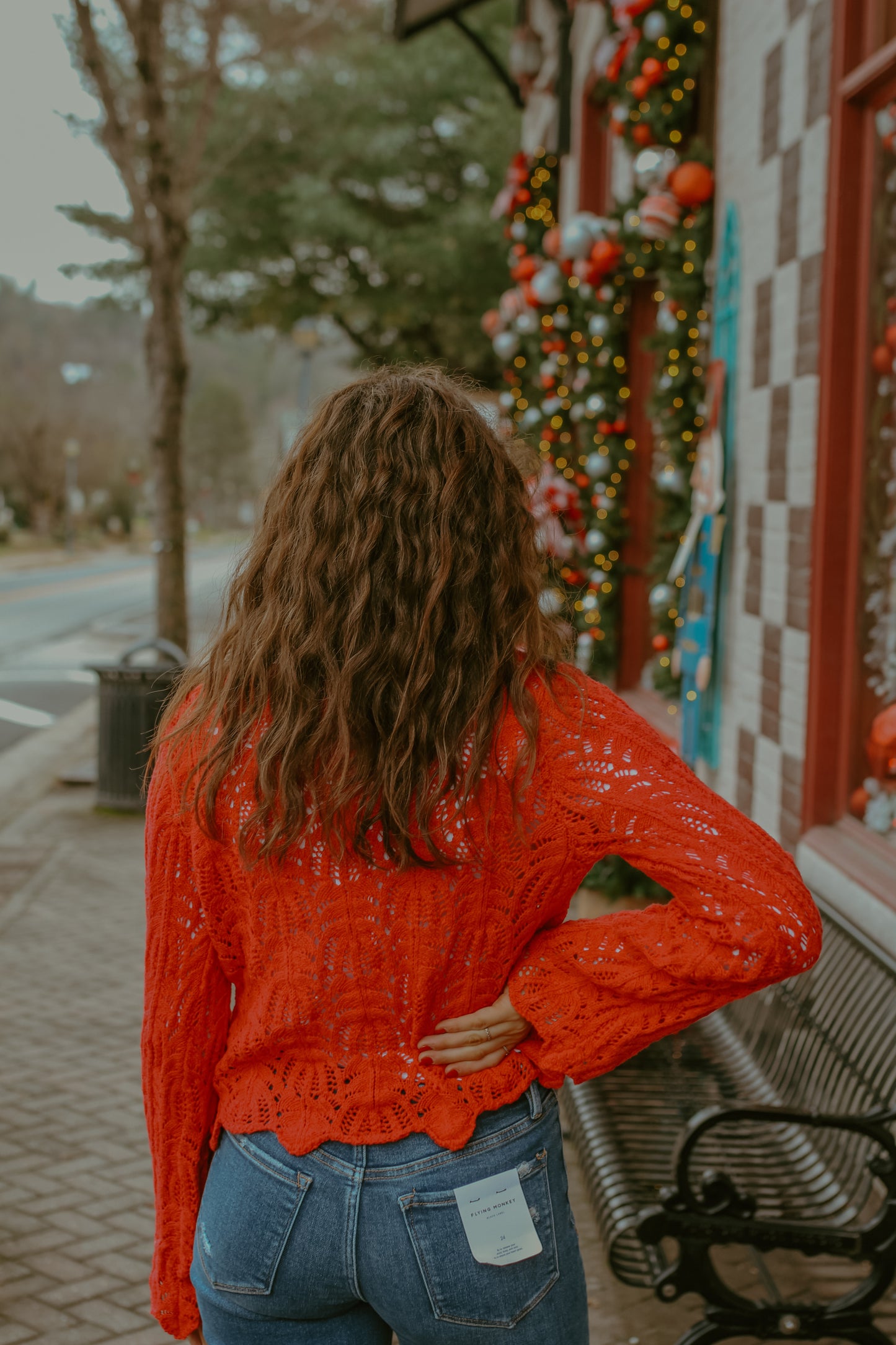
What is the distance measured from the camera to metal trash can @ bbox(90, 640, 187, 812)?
26.8ft

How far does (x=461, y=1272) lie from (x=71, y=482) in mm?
56645

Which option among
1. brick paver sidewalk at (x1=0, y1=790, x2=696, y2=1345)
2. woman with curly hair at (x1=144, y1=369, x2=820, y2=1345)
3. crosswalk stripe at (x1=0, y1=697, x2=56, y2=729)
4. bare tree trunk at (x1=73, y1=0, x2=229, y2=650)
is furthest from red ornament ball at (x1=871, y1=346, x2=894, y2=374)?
crosswalk stripe at (x1=0, y1=697, x2=56, y2=729)

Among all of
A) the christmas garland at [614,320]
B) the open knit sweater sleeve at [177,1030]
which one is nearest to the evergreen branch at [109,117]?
the christmas garland at [614,320]

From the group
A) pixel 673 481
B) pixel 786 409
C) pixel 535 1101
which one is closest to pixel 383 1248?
pixel 535 1101

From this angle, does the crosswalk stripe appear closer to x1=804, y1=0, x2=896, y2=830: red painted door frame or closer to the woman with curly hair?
x1=804, y1=0, x2=896, y2=830: red painted door frame

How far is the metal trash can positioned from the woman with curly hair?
6649 mm

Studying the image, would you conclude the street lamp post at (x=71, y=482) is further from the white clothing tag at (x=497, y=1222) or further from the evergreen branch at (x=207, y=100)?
the white clothing tag at (x=497, y=1222)

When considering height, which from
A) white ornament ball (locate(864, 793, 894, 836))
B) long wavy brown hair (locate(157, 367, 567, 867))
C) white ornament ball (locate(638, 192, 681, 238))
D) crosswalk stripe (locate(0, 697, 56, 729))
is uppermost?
white ornament ball (locate(638, 192, 681, 238))

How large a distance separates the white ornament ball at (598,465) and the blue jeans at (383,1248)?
526 centimetres

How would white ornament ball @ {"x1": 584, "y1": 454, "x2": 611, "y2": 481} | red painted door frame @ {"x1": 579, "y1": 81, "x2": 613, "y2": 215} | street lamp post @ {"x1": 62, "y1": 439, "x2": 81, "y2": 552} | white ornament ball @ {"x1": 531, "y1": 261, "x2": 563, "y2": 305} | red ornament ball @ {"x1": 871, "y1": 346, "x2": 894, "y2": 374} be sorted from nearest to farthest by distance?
red ornament ball @ {"x1": 871, "y1": 346, "x2": 894, "y2": 374} → white ornament ball @ {"x1": 584, "y1": 454, "x2": 611, "y2": 481} → white ornament ball @ {"x1": 531, "y1": 261, "x2": 563, "y2": 305} → red painted door frame @ {"x1": 579, "y1": 81, "x2": 613, "y2": 215} → street lamp post @ {"x1": 62, "y1": 439, "x2": 81, "y2": 552}

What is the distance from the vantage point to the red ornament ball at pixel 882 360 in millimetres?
3627

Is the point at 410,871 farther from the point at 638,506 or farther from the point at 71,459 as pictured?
the point at 71,459

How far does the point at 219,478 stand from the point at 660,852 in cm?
8688

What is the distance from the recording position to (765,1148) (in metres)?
3.13
